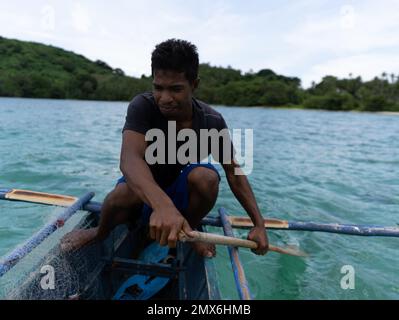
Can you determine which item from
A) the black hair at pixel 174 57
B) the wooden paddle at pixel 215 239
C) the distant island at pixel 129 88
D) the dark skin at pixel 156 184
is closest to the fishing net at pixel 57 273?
the dark skin at pixel 156 184

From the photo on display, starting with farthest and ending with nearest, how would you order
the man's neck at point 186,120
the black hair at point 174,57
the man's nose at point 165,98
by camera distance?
the man's neck at point 186,120 < the man's nose at point 165,98 < the black hair at point 174,57

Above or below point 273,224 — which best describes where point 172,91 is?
above

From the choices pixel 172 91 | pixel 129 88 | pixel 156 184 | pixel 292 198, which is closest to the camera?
pixel 156 184

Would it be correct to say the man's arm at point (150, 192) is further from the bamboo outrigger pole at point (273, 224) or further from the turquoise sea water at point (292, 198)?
the turquoise sea water at point (292, 198)

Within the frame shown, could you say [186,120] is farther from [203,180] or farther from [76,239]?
[76,239]

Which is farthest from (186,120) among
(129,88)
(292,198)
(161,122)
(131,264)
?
(129,88)

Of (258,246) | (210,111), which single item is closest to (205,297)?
(258,246)

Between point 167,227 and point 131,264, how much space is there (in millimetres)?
1198

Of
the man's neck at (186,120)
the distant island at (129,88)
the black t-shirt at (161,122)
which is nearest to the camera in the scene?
the black t-shirt at (161,122)

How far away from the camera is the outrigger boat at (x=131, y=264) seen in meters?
2.47

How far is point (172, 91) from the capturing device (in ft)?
8.00

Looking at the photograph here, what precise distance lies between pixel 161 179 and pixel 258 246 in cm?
93

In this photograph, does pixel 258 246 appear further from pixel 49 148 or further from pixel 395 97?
pixel 395 97

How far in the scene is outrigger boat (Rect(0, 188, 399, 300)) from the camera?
2.47m
